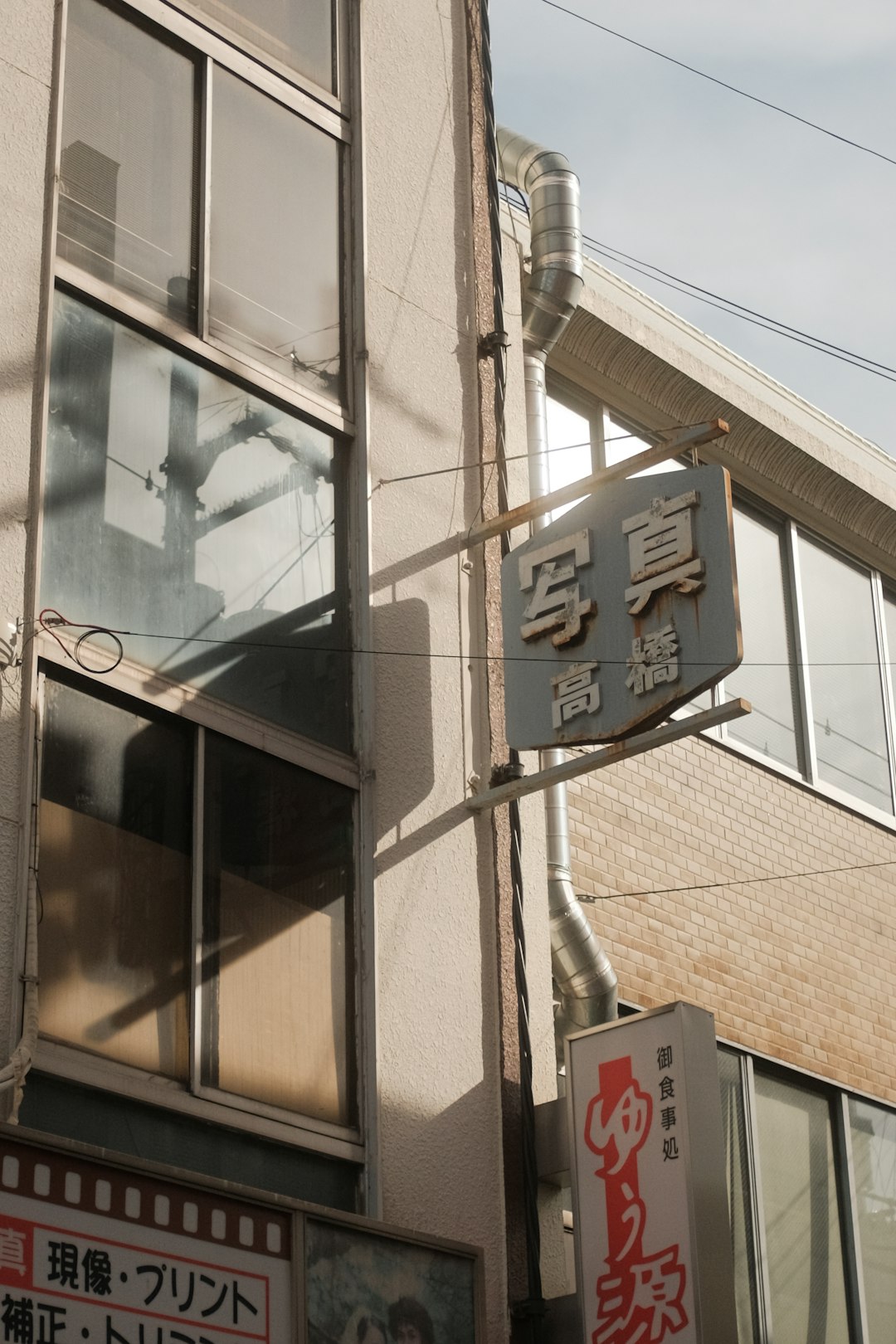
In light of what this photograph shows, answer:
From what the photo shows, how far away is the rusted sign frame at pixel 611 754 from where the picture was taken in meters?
10.3

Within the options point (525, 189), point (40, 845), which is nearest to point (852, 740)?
point (525, 189)

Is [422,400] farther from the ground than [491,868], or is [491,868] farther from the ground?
[422,400]

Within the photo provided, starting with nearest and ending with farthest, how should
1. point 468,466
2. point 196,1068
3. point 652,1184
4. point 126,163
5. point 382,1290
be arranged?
1. point 382,1290
2. point 196,1068
3. point 652,1184
4. point 126,163
5. point 468,466

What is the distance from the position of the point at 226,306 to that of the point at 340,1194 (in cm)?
479

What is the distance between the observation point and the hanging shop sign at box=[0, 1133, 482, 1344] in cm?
748

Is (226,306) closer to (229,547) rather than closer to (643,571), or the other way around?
(229,547)

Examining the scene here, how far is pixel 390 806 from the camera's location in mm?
10945

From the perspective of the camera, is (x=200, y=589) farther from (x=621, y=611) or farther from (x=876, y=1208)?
(x=876, y=1208)

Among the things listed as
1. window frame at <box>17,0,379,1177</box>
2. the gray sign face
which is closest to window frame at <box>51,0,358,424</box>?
window frame at <box>17,0,379,1177</box>

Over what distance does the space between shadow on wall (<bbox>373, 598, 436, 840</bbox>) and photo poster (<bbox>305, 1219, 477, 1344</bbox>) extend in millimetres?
2449

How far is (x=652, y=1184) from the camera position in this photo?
9.93 metres

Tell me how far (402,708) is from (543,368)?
13.4 ft

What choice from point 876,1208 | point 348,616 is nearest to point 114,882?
point 348,616

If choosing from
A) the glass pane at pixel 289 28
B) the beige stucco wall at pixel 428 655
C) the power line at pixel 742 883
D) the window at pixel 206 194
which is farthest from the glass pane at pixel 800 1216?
the glass pane at pixel 289 28
